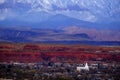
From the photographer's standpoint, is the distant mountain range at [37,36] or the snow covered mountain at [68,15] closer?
the snow covered mountain at [68,15]

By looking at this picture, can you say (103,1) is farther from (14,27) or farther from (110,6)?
(14,27)

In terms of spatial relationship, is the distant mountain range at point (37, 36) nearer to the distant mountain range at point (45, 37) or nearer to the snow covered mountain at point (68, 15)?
the distant mountain range at point (45, 37)

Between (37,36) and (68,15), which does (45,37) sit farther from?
(68,15)

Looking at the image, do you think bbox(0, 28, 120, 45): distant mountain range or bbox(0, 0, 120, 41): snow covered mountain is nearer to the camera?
bbox(0, 0, 120, 41): snow covered mountain

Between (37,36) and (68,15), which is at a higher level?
(68,15)

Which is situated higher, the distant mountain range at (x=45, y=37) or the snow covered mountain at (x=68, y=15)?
the snow covered mountain at (x=68, y=15)

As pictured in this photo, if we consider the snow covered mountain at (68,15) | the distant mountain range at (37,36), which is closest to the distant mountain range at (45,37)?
the distant mountain range at (37,36)

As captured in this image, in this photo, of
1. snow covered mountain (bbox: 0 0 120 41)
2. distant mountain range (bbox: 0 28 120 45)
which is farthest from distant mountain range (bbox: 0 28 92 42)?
snow covered mountain (bbox: 0 0 120 41)

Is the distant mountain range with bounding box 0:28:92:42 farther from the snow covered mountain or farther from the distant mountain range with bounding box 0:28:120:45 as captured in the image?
the snow covered mountain

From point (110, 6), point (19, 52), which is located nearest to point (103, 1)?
point (110, 6)

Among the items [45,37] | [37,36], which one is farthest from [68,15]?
[37,36]

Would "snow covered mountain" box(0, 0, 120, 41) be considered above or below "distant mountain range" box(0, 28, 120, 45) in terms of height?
above
